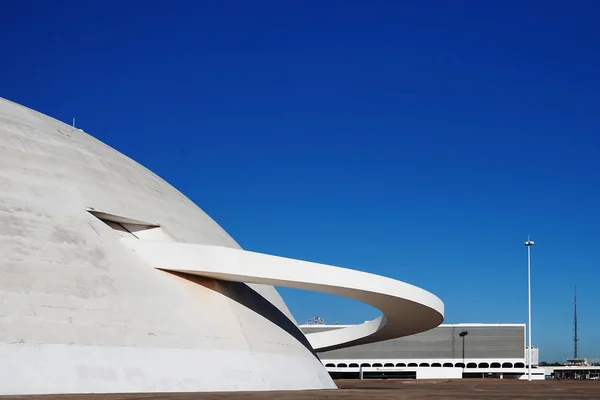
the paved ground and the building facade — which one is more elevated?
the building facade

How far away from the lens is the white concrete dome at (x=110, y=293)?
2012 centimetres

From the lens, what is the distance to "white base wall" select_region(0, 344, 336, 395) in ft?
62.9

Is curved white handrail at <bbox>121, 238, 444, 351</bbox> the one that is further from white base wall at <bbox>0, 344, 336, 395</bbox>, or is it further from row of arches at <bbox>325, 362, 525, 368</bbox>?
row of arches at <bbox>325, 362, 525, 368</bbox>

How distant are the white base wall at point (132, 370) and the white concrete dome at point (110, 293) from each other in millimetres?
33

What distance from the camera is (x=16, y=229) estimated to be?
21500mm

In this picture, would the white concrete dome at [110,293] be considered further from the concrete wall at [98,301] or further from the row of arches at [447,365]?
the row of arches at [447,365]

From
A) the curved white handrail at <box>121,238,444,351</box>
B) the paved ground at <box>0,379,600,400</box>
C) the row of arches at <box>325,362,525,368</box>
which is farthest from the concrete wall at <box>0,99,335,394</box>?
the row of arches at <box>325,362,525,368</box>

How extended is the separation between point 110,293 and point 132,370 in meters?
2.53

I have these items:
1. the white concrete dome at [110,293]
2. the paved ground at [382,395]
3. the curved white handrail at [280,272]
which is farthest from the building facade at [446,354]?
the white concrete dome at [110,293]

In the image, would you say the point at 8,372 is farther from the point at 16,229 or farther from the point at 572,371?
the point at 572,371

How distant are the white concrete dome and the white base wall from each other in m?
0.03

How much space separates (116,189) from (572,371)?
142156 mm

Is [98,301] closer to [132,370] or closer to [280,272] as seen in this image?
[132,370]

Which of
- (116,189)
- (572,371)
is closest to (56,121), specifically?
(116,189)
